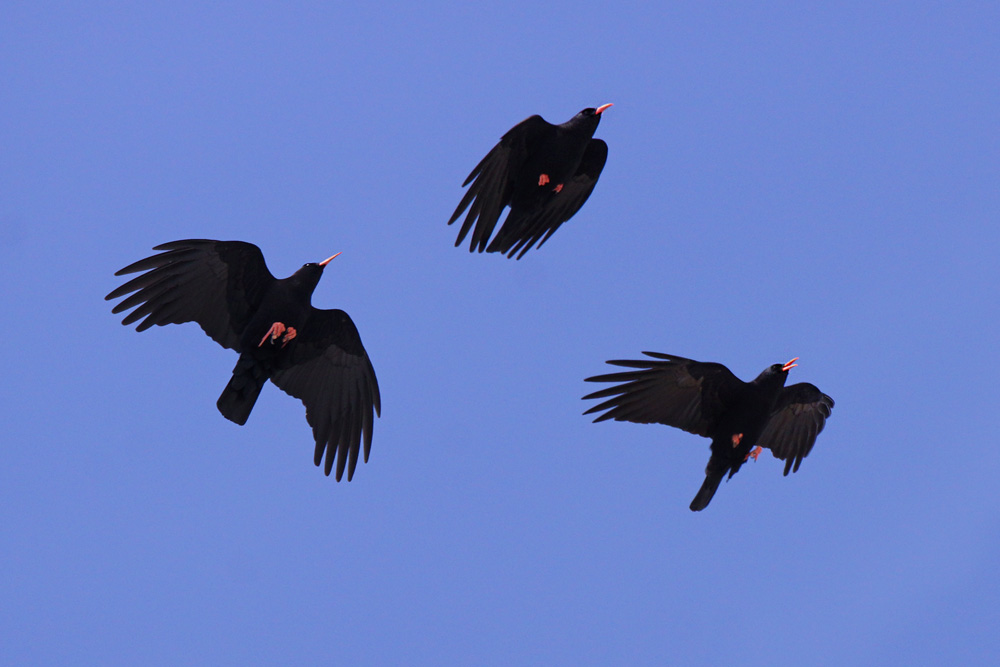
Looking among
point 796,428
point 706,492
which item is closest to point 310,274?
point 706,492

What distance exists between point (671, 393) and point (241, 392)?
5855 mm

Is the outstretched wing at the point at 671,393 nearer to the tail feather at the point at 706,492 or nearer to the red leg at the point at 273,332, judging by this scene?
the tail feather at the point at 706,492

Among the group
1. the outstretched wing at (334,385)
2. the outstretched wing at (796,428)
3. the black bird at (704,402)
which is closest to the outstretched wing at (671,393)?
the black bird at (704,402)

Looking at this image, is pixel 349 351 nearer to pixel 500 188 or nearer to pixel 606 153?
pixel 500 188

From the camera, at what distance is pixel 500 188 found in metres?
18.0

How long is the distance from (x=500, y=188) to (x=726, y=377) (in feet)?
13.5

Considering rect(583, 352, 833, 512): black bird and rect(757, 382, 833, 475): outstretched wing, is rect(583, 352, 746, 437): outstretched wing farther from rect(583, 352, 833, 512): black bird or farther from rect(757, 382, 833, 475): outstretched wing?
rect(757, 382, 833, 475): outstretched wing

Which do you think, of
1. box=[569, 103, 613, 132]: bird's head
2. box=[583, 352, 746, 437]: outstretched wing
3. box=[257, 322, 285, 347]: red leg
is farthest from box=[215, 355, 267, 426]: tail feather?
box=[569, 103, 613, 132]: bird's head

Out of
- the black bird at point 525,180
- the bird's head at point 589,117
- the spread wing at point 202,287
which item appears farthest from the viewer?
the bird's head at point 589,117

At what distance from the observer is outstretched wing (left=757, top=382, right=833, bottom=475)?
1892cm

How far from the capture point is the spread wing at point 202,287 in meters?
17.0

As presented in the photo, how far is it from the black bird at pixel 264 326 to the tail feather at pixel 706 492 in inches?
188

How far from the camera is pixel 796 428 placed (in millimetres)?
19016

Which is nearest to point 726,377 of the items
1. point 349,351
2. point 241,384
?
point 349,351
